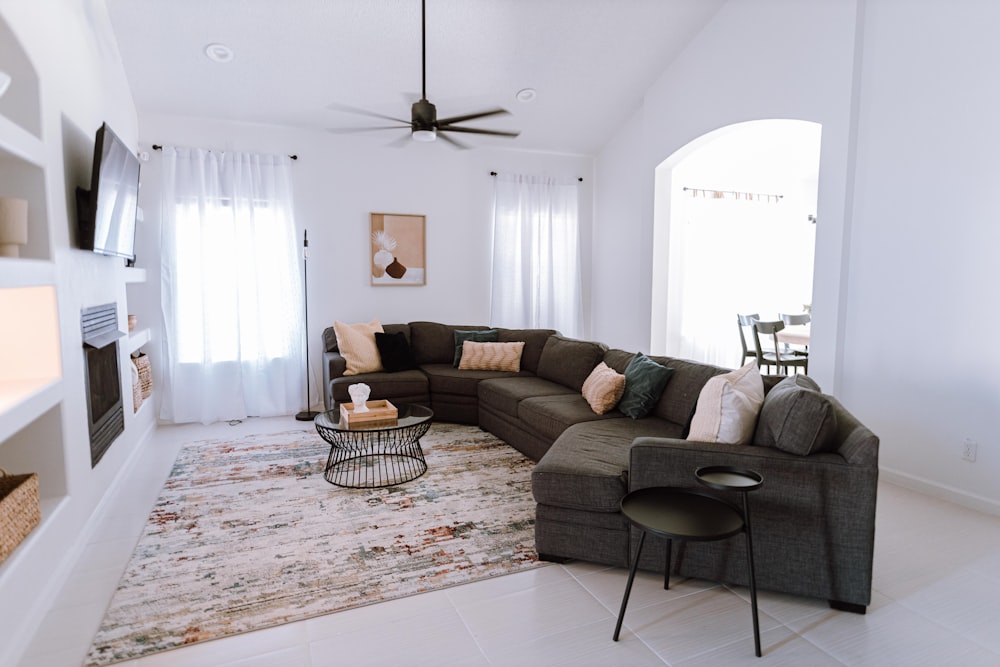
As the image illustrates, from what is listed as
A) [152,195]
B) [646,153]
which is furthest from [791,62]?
[152,195]

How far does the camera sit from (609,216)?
634 cm

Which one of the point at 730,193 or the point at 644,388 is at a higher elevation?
the point at 730,193

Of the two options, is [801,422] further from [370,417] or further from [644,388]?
[370,417]

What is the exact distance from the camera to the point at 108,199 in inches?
122

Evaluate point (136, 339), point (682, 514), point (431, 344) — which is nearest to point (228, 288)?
point (136, 339)

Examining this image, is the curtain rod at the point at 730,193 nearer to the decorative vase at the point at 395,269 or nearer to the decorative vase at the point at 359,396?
the decorative vase at the point at 395,269

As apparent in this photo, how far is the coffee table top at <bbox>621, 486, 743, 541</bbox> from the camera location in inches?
75.6

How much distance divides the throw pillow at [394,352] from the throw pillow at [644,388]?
231 cm

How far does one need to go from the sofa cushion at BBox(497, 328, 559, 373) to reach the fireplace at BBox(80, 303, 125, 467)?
311 centimetres

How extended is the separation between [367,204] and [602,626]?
15.2ft

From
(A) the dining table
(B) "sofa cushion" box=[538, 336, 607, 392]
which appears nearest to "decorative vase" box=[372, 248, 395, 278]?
(B) "sofa cushion" box=[538, 336, 607, 392]

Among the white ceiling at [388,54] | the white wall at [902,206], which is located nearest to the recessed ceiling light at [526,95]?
the white ceiling at [388,54]

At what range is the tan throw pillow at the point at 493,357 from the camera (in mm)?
5262

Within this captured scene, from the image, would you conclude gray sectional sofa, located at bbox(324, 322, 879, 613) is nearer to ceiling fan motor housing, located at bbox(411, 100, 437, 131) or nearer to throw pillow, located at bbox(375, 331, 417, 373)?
ceiling fan motor housing, located at bbox(411, 100, 437, 131)
